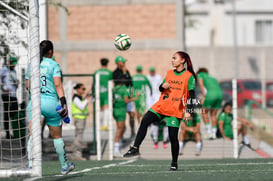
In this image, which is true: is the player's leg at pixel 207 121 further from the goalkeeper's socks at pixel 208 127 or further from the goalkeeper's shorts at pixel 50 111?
the goalkeeper's shorts at pixel 50 111

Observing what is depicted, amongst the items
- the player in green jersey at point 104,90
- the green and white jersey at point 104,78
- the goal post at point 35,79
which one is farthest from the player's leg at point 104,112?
the goal post at point 35,79

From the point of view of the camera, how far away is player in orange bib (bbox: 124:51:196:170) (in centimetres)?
998

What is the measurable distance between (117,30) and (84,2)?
1448mm

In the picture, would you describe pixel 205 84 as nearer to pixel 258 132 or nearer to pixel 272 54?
pixel 258 132

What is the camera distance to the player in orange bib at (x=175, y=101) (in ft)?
32.8

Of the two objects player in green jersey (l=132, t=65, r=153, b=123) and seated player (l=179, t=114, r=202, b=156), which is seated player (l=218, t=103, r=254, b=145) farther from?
player in green jersey (l=132, t=65, r=153, b=123)

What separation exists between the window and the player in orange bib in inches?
1851

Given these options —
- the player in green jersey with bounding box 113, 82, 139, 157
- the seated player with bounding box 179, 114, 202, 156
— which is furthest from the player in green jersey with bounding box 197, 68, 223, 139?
the player in green jersey with bounding box 113, 82, 139, 157

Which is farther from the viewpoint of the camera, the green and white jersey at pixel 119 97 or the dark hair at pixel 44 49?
the green and white jersey at pixel 119 97

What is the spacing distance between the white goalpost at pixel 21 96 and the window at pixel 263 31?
42.1 m

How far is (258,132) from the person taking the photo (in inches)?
750

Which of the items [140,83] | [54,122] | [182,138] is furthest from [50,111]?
[140,83]

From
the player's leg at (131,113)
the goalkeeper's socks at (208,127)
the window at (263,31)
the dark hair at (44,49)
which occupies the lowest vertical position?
the goalkeeper's socks at (208,127)

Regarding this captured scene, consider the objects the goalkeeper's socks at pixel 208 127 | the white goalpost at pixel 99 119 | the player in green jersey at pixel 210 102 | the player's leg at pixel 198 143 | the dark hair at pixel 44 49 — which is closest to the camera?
the dark hair at pixel 44 49
